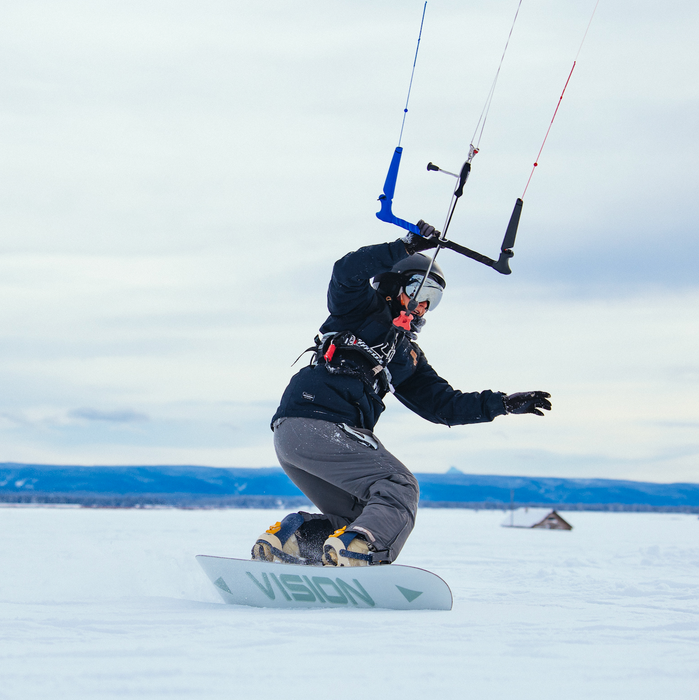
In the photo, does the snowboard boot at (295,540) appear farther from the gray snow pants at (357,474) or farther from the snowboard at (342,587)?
the snowboard at (342,587)

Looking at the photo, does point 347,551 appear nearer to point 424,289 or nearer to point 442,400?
point 442,400

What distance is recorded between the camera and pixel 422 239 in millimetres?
3186

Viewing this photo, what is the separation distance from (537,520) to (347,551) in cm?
2014

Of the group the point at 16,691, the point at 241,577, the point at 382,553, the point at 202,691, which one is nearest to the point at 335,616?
the point at 382,553

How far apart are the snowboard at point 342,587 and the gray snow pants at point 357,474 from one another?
0.68ft

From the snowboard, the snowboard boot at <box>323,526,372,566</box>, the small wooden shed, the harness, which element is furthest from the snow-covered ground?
the small wooden shed

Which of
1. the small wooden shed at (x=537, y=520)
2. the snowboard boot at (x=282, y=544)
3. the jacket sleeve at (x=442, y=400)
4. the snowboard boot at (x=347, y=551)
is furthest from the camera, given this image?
the small wooden shed at (x=537, y=520)

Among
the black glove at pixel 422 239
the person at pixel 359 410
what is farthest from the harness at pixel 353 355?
the black glove at pixel 422 239

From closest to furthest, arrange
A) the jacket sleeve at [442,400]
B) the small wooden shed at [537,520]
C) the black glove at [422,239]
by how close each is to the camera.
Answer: the black glove at [422,239] → the jacket sleeve at [442,400] → the small wooden shed at [537,520]

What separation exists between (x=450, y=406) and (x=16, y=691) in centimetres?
269

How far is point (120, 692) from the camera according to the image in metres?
1.64

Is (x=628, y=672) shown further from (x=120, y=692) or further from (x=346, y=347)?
(x=346, y=347)

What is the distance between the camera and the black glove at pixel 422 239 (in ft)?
10.4

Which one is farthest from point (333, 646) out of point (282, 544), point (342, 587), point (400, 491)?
point (282, 544)
